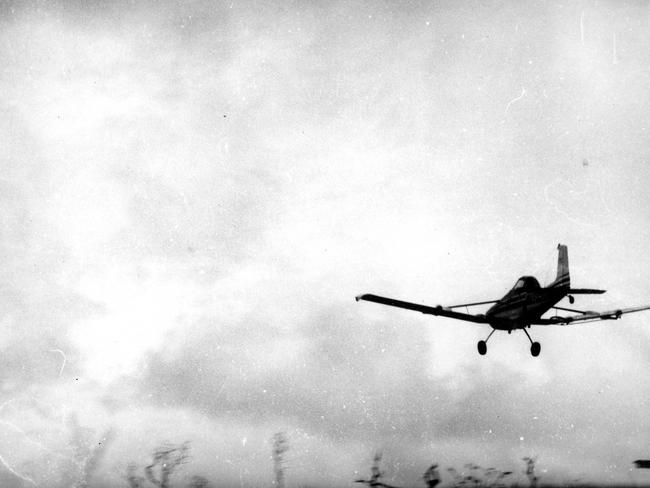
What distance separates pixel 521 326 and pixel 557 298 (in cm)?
250

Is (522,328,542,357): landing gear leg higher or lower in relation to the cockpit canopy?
lower

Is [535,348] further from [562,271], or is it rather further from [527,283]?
[562,271]

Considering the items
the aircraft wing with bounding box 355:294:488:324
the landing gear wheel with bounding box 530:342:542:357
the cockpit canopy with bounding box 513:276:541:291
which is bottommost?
the landing gear wheel with bounding box 530:342:542:357

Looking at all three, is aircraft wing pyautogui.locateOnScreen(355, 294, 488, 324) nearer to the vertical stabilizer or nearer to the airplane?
Result: the airplane

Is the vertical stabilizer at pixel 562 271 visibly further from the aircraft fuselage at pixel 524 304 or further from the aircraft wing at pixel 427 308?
the aircraft wing at pixel 427 308

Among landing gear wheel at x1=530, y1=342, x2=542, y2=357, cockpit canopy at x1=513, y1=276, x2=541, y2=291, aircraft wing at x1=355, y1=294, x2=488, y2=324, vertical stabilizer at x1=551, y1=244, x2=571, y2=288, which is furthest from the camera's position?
landing gear wheel at x1=530, y1=342, x2=542, y2=357

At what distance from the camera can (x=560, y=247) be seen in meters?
29.4

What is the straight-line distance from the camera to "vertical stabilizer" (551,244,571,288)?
27.9 meters

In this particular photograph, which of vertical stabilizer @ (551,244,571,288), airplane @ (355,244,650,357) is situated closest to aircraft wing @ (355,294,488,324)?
airplane @ (355,244,650,357)

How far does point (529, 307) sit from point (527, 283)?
1206 mm

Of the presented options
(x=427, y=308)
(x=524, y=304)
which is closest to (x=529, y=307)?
(x=524, y=304)

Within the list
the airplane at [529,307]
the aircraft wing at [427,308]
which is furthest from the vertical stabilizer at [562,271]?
the aircraft wing at [427,308]

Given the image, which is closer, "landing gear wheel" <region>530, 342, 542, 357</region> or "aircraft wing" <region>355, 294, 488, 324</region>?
"aircraft wing" <region>355, 294, 488, 324</region>

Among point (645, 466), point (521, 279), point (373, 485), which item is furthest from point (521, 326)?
point (373, 485)
